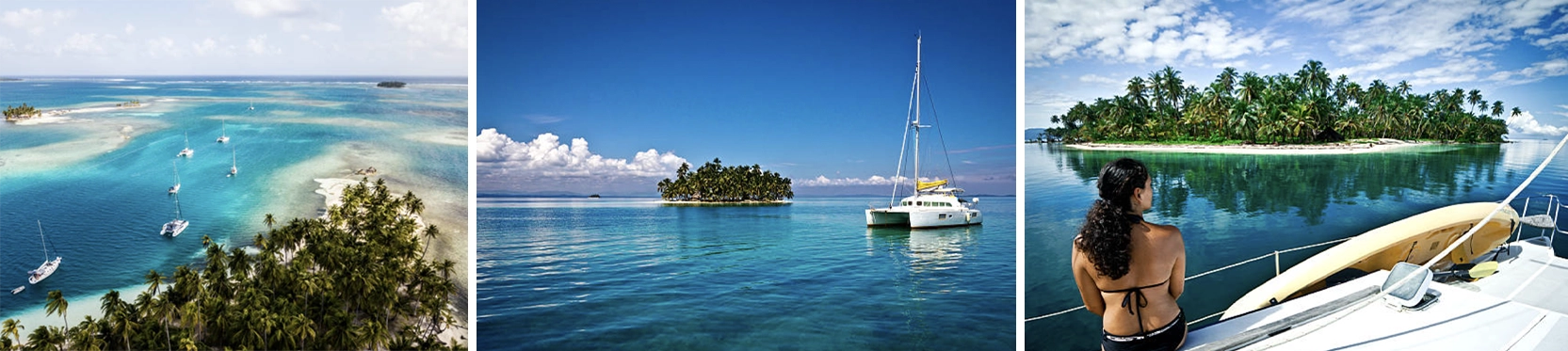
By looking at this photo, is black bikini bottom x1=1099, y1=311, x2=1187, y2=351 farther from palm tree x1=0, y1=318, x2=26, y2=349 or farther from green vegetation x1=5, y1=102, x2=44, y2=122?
green vegetation x1=5, y1=102, x2=44, y2=122

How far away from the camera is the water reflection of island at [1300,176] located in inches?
147

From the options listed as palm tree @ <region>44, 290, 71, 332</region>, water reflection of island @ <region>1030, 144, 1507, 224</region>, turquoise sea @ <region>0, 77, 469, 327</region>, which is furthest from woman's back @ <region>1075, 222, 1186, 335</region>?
palm tree @ <region>44, 290, 71, 332</region>

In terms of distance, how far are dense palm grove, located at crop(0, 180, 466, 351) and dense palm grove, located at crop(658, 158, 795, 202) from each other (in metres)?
2.26

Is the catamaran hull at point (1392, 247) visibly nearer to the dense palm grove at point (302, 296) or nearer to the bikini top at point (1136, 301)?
the bikini top at point (1136, 301)

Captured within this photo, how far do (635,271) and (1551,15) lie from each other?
4.88m

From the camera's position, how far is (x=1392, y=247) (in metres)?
3.57

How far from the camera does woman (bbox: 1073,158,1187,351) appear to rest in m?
2.34

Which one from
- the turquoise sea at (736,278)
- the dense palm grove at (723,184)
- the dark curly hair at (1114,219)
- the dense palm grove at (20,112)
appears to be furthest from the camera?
the dense palm grove at (723,184)

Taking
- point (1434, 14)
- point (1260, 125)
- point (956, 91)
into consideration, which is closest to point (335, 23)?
point (956, 91)

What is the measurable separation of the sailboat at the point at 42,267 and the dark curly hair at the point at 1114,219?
3808mm

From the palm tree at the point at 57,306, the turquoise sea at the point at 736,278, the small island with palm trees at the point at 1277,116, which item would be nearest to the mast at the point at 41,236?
the palm tree at the point at 57,306

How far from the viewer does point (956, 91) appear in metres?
5.84

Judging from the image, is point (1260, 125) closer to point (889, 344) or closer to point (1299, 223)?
point (1299, 223)

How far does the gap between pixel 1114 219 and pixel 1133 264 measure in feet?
0.52
